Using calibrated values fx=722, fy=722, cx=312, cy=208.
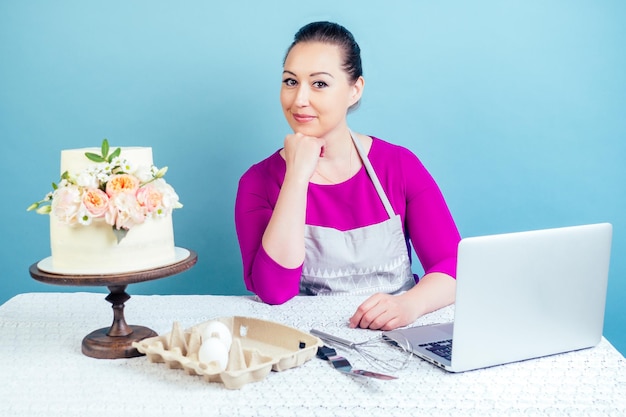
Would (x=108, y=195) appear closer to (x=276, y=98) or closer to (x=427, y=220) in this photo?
(x=427, y=220)

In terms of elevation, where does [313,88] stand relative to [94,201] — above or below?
above

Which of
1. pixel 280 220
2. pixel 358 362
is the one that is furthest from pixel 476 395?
pixel 280 220

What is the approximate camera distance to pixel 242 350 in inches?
48.1

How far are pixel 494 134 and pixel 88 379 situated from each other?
1853 millimetres

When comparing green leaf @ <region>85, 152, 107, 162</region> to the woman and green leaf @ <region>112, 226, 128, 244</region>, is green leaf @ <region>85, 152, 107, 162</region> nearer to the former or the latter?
green leaf @ <region>112, 226, 128, 244</region>

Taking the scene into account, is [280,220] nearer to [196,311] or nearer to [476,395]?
[196,311]

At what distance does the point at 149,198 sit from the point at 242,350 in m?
0.33

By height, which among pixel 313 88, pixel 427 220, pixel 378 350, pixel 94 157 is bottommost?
pixel 378 350

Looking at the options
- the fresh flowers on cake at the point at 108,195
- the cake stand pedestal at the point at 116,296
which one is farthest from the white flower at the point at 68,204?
the cake stand pedestal at the point at 116,296

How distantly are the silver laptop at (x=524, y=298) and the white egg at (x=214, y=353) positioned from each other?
0.35 m

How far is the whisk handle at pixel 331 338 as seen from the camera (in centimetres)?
135

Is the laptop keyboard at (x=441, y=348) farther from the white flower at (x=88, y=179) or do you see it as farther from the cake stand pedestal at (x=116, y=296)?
the white flower at (x=88, y=179)

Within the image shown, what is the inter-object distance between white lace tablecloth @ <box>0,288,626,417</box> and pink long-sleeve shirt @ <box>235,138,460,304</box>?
585mm

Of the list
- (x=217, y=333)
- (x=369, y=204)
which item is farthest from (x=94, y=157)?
(x=369, y=204)
